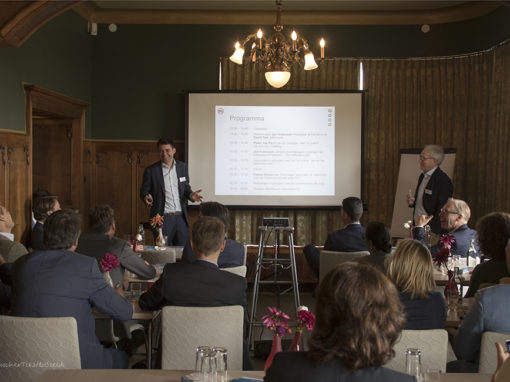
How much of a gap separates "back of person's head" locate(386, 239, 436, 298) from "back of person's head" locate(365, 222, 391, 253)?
1061 mm

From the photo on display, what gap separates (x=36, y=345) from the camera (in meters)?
2.53

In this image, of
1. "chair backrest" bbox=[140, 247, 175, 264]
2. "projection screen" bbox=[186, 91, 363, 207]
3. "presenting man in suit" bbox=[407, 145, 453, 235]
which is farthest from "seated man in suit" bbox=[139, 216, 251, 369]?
"projection screen" bbox=[186, 91, 363, 207]

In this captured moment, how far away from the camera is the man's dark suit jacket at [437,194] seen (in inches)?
267

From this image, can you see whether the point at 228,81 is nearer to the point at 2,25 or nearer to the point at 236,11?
the point at 236,11

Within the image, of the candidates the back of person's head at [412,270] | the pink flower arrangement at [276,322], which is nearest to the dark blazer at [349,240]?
the back of person's head at [412,270]

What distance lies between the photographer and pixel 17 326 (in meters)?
2.51

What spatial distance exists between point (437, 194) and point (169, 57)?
14.2 ft

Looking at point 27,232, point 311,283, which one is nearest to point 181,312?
point 27,232

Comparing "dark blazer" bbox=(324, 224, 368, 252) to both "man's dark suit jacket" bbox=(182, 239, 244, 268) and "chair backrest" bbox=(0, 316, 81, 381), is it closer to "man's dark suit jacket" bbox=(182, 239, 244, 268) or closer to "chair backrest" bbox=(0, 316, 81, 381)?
"man's dark suit jacket" bbox=(182, 239, 244, 268)

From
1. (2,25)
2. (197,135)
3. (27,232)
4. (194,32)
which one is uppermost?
(194,32)

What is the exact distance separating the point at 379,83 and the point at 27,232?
Result: 16.8ft

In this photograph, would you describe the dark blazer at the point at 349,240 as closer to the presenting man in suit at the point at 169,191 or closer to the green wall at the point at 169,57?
the presenting man in suit at the point at 169,191

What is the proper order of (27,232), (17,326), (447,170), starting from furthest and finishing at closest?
(447,170), (27,232), (17,326)

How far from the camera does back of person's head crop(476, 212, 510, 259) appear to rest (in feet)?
11.9
